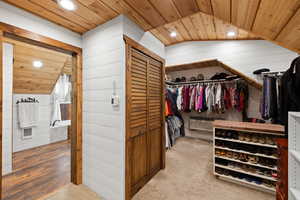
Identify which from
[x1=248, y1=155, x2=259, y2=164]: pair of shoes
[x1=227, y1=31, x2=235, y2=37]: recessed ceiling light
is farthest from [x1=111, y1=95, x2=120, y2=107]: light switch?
[x1=227, y1=31, x2=235, y2=37]: recessed ceiling light

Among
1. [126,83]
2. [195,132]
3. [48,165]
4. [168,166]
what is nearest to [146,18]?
[126,83]

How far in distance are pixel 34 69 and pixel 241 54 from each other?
471cm

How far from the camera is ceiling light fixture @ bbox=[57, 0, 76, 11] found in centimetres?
135

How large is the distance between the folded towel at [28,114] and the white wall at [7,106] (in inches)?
38.4

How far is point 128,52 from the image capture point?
1615 millimetres

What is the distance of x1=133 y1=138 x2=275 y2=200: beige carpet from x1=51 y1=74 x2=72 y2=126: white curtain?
143 inches

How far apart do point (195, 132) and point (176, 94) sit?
1.44m

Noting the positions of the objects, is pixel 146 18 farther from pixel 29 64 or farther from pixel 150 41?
pixel 29 64

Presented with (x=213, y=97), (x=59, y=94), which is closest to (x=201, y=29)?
(x=213, y=97)

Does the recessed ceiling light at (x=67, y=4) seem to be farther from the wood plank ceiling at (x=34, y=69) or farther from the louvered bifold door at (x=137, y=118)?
the wood plank ceiling at (x=34, y=69)

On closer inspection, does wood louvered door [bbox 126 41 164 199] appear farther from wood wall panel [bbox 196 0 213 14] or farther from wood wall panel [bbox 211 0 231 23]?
wood wall panel [bbox 211 0 231 23]

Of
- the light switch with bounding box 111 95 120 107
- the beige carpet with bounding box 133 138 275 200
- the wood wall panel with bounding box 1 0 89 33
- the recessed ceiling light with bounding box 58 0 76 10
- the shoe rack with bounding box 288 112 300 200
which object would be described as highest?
the wood wall panel with bounding box 1 0 89 33

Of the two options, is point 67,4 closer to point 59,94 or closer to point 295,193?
point 295,193

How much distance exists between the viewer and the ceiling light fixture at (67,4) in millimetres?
1353
